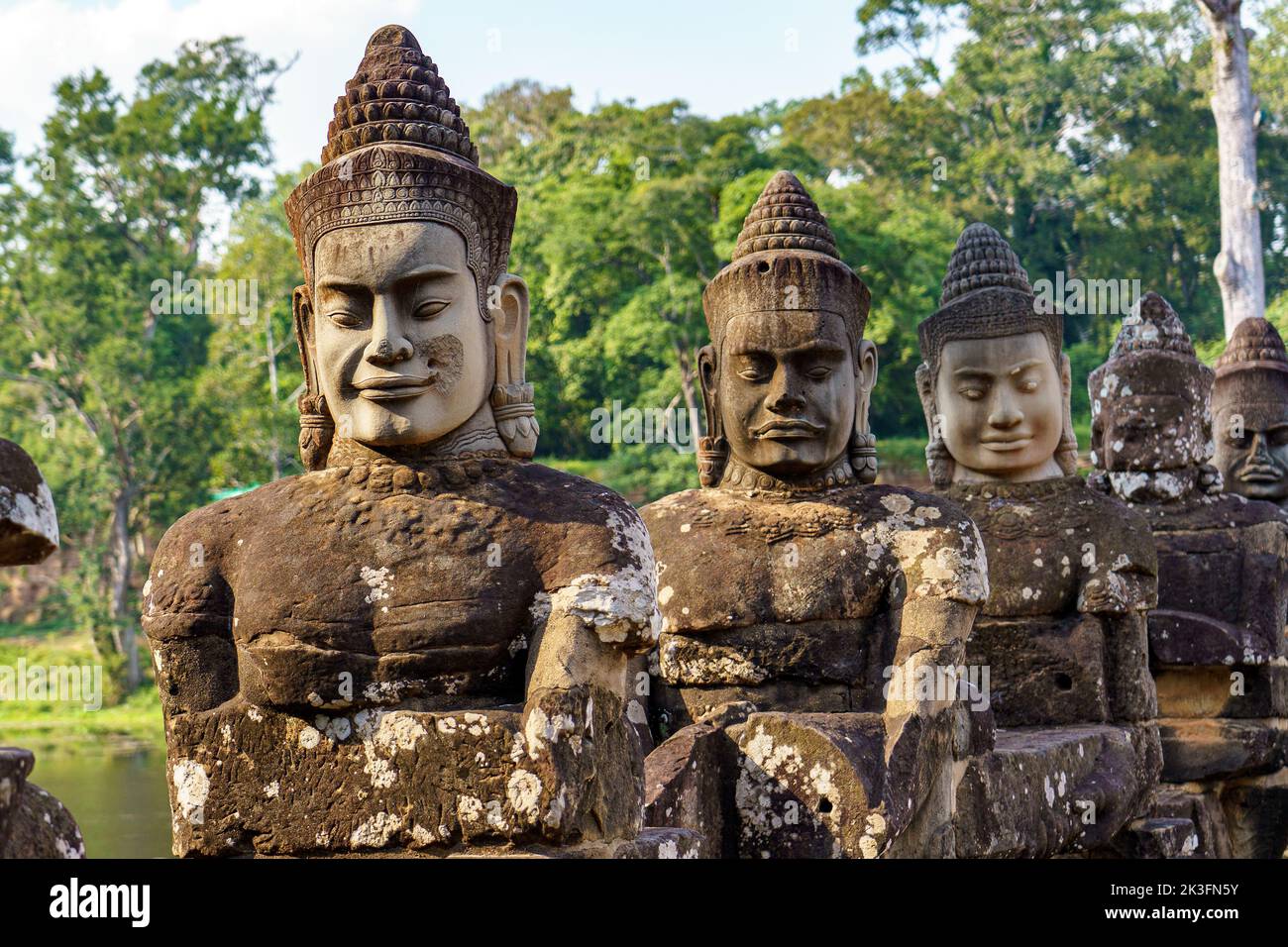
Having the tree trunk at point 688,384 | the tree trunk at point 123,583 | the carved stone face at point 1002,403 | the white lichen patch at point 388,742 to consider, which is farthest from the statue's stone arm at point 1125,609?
the tree trunk at point 123,583

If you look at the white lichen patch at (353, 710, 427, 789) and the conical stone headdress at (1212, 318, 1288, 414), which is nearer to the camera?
the white lichen patch at (353, 710, 427, 789)

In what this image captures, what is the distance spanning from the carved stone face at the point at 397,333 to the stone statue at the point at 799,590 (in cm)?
153

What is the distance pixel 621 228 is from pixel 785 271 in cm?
2099

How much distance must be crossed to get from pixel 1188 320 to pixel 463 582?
3059 centimetres

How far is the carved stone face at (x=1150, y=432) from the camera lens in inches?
390

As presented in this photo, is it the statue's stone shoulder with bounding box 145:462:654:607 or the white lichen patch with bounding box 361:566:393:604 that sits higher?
the statue's stone shoulder with bounding box 145:462:654:607

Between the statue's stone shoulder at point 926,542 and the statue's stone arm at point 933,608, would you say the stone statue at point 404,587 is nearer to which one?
the statue's stone arm at point 933,608

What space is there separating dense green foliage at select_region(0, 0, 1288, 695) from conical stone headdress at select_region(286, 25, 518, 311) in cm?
1784

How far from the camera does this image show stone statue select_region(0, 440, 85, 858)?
3.44m

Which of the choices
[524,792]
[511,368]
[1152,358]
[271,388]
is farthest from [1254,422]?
[271,388]

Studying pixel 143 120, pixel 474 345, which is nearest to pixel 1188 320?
pixel 143 120

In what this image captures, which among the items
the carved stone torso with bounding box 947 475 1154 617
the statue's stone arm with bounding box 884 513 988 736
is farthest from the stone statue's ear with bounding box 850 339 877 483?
the carved stone torso with bounding box 947 475 1154 617

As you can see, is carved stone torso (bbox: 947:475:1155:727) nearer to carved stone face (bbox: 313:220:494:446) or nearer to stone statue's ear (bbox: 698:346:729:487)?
stone statue's ear (bbox: 698:346:729:487)

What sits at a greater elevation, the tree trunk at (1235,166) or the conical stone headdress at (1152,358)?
the tree trunk at (1235,166)
